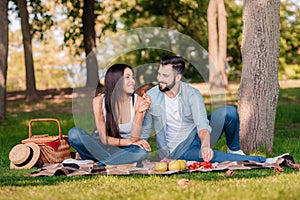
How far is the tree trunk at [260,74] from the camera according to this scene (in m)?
7.73

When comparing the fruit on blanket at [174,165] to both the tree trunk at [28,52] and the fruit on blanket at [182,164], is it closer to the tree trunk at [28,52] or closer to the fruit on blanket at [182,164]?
the fruit on blanket at [182,164]

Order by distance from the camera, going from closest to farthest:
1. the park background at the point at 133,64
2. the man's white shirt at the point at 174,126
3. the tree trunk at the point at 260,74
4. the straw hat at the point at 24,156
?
the park background at the point at 133,64
the man's white shirt at the point at 174,126
the straw hat at the point at 24,156
the tree trunk at the point at 260,74

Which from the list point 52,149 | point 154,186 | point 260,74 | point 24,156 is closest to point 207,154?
point 154,186

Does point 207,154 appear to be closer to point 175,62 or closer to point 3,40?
point 175,62

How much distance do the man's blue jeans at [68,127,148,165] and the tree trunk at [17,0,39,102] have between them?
34.7ft

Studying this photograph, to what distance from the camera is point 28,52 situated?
17766mm

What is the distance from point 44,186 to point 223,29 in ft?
45.1

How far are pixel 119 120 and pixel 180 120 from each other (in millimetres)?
647

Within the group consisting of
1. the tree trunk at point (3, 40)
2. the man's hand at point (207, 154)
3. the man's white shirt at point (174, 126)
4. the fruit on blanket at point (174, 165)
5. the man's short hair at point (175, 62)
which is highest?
the tree trunk at point (3, 40)

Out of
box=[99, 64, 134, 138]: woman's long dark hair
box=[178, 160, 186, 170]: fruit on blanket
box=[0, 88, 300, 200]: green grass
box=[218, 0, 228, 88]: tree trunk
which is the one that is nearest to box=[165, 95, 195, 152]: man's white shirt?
box=[178, 160, 186, 170]: fruit on blanket

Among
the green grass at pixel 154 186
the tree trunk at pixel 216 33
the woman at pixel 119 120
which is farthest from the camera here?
the tree trunk at pixel 216 33

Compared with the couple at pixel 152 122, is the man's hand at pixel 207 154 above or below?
below

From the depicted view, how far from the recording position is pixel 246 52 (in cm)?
787

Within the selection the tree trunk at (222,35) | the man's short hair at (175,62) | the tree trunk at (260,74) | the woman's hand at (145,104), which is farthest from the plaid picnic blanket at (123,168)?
the tree trunk at (222,35)
